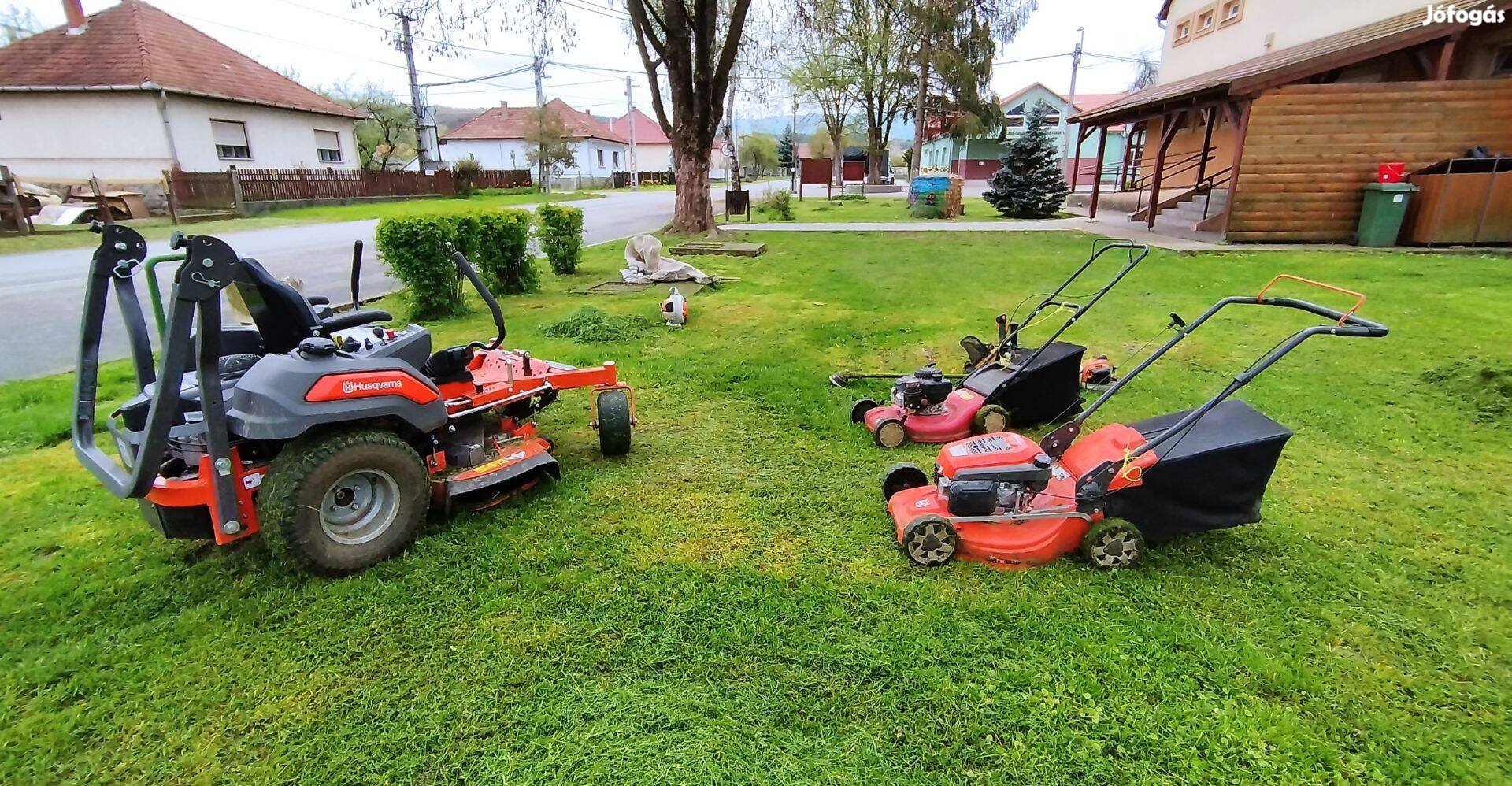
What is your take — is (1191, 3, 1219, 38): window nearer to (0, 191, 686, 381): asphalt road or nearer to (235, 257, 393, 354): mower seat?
(0, 191, 686, 381): asphalt road

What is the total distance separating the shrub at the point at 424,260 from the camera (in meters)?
8.10

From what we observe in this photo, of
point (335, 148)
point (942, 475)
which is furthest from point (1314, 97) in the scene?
point (335, 148)

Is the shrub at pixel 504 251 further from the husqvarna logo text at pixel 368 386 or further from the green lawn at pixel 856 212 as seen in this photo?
the green lawn at pixel 856 212

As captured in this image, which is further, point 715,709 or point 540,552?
point 540,552

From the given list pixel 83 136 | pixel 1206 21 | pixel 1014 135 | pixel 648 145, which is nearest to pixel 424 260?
pixel 83 136

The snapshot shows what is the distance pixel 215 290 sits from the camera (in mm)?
2660

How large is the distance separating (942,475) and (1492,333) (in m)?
6.84

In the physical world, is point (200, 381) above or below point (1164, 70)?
below

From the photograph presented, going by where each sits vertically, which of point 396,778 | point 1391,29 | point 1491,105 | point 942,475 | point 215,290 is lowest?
point 396,778

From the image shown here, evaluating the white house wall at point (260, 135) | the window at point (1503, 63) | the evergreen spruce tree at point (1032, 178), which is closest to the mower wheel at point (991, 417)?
the window at point (1503, 63)

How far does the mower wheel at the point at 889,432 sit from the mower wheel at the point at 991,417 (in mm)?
533

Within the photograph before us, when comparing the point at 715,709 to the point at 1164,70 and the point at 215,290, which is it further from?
the point at 1164,70

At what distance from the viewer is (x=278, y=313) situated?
11.0 ft

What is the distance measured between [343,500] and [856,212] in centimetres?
2352
